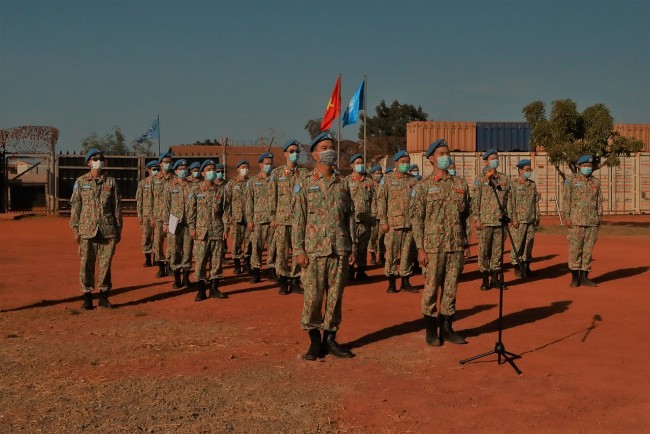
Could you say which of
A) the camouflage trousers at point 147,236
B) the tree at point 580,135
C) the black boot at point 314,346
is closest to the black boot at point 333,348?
the black boot at point 314,346

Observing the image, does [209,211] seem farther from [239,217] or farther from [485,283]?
[485,283]

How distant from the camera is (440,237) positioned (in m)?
7.95

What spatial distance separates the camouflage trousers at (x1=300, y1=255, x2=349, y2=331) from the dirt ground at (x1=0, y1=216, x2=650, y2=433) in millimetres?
501

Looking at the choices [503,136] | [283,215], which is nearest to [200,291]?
[283,215]

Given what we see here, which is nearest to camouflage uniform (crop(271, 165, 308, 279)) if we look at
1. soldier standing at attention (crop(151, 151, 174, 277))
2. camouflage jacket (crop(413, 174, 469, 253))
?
soldier standing at attention (crop(151, 151, 174, 277))

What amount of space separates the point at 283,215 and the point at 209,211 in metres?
1.45

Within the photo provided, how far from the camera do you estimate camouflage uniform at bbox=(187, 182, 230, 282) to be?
11.2 m

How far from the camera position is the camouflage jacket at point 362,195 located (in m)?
13.3

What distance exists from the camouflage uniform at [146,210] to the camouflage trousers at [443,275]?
8788 millimetres

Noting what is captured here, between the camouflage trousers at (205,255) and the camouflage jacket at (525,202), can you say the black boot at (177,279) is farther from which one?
the camouflage jacket at (525,202)

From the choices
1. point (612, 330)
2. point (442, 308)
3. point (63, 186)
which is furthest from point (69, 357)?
point (63, 186)

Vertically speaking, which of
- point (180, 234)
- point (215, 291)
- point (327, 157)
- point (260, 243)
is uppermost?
point (327, 157)

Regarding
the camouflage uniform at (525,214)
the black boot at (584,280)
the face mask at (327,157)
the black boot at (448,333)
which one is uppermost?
the face mask at (327,157)

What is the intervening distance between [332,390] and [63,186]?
1165 inches
